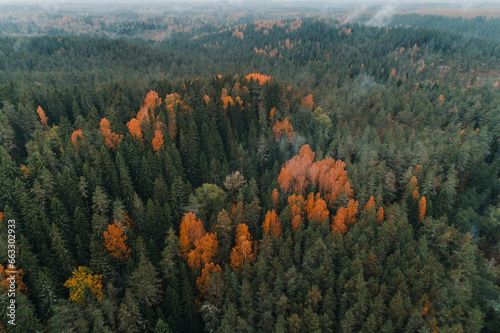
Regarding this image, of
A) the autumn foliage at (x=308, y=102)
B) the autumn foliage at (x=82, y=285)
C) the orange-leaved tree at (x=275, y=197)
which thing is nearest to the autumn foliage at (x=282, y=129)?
the autumn foliage at (x=308, y=102)

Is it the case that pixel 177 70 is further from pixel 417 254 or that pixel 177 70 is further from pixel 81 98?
pixel 417 254

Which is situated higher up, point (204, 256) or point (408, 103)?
point (408, 103)

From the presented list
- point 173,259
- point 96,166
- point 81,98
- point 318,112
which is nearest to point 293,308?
point 173,259

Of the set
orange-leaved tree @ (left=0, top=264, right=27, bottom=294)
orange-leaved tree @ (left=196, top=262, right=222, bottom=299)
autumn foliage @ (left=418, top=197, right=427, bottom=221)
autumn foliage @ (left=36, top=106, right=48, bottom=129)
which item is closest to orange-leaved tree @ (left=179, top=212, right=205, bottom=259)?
orange-leaved tree @ (left=196, top=262, right=222, bottom=299)

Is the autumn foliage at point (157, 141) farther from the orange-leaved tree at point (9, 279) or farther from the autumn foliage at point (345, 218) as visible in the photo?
the autumn foliage at point (345, 218)

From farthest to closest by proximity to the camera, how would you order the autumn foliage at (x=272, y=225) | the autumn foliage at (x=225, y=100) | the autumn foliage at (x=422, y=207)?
the autumn foliage at (x=225, y=100) < the autumn foliage at (x=422, y=207) < the autumn foliage at (x=272, y=225)
